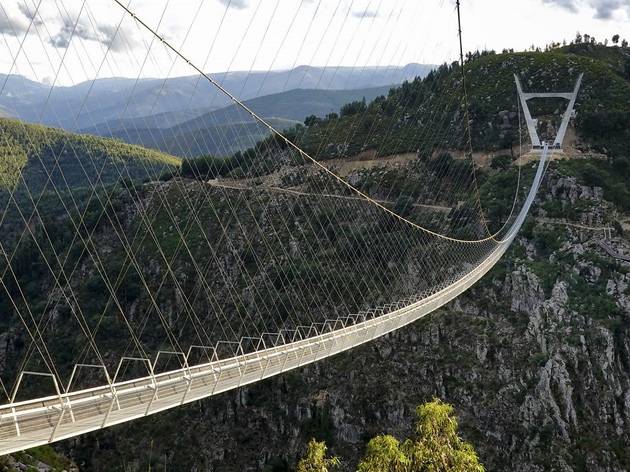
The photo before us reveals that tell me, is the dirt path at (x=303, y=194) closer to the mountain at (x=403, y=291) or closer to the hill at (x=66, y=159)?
the mountain at (x=403, y=291)

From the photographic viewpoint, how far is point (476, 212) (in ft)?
141

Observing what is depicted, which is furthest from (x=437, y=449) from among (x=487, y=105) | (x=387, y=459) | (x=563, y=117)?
(x=487, y=105)

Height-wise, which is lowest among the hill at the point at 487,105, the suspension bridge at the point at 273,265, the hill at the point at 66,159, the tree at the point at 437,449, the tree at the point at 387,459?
the hill at the point at 66,159

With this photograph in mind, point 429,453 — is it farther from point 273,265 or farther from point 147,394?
point 273,265

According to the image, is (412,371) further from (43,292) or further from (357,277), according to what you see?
(43,292)

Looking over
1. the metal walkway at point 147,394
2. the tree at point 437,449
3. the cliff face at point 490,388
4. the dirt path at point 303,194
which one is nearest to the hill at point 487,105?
the dirt path at point 303,194

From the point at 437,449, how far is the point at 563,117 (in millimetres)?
44205

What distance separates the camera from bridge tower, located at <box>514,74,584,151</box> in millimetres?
48469

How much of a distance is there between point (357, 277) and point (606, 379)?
16166mm

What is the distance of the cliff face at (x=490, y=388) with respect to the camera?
89.7 ft

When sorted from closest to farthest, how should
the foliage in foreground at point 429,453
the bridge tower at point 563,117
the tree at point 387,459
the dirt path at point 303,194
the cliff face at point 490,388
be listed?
the foliage in foreground at point 429,453, the tree at point 387,459, the cliff face at point 490,388, the dirt path at point 303,194, the bridge tower at point 563,117

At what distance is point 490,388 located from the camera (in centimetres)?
2958

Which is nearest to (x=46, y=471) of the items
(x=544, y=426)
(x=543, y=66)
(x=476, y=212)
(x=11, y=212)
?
(x=544, y=426)

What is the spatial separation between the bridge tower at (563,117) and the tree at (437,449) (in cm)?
3990
